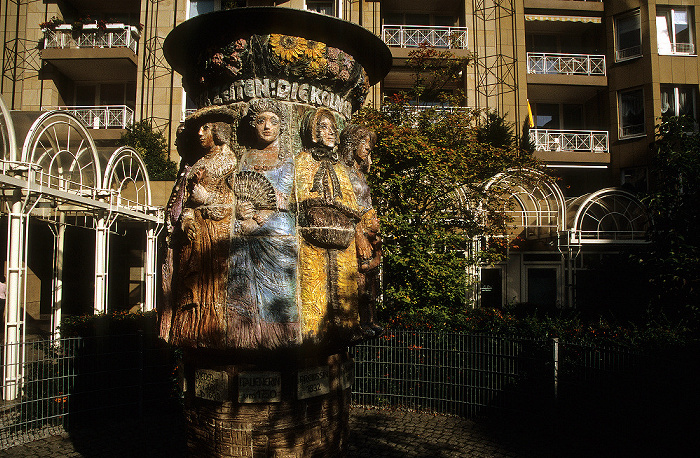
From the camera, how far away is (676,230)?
27.2 ft

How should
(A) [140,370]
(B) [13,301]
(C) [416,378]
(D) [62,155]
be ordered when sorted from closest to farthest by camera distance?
(B) [13,301] → (A) [140,370] → (C) [416,378] → (D) [62,155]

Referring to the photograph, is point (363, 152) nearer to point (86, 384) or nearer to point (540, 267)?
point (86, 384)

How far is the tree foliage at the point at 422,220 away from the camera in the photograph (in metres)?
8.95

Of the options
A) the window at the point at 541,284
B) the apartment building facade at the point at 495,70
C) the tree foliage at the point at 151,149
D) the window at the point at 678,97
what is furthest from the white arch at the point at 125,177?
the window at the point at 678,97

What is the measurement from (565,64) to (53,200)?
682 inches

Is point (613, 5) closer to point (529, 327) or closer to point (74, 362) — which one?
point (529, 327)

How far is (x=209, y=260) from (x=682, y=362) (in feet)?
17.7

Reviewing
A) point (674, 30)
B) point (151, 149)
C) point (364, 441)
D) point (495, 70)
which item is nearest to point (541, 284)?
point (495, 70)

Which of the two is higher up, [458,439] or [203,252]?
[203,252]

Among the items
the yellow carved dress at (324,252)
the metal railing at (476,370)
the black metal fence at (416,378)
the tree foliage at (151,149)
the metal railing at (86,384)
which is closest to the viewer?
the yellow carved dress at (324,252)

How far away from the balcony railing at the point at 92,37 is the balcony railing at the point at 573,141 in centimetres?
1412

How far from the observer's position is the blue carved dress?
3.01 m

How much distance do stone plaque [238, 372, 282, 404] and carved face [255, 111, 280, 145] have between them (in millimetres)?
1483

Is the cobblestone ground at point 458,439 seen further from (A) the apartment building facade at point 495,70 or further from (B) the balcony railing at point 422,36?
(B) the balcony railing at point 422,36
